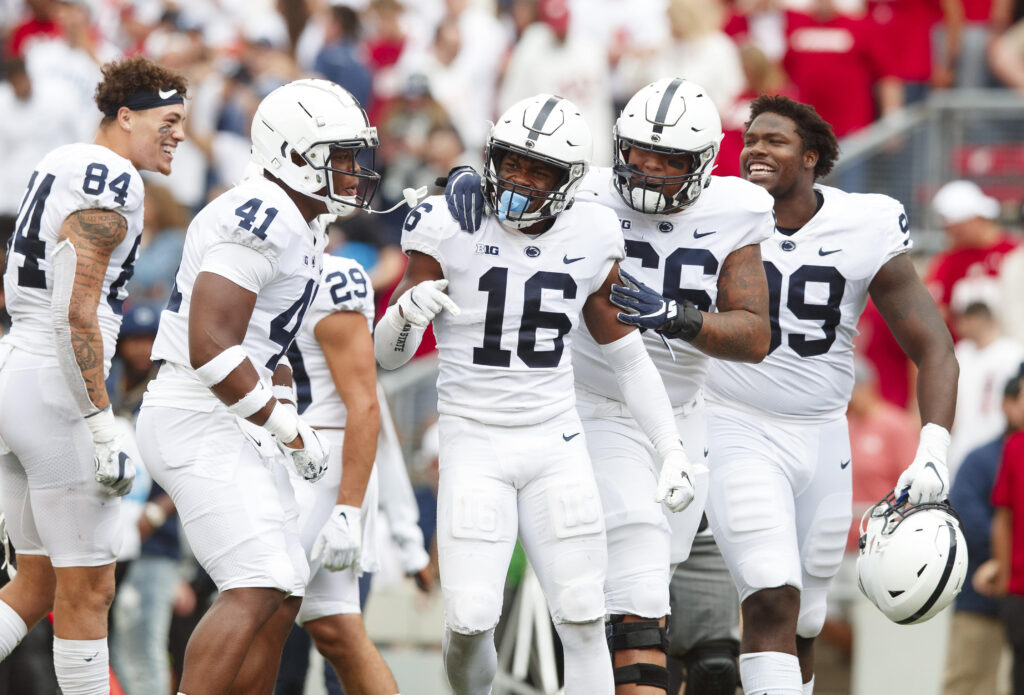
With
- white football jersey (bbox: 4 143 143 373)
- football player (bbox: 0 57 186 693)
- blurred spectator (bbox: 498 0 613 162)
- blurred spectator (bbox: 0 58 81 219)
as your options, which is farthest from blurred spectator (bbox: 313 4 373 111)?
white football jersey (bbox: 4 143 143 373)

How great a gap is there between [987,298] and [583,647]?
568 centimetres

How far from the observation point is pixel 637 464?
5.68 m

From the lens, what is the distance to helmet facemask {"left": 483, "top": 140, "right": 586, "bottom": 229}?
5262 millimetres

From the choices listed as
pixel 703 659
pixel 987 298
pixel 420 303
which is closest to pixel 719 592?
→ pixel 703 659

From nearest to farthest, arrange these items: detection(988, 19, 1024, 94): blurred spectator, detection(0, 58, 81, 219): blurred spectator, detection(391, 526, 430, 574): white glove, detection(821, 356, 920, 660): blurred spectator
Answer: detection(391, 526, 430, 574): white glove, detection(821, 356, 920, 660): blurred spectator, detection(0, 58, 81, 219): blurred spectator, detection(988, 19, 1024, 94): blurred spectator

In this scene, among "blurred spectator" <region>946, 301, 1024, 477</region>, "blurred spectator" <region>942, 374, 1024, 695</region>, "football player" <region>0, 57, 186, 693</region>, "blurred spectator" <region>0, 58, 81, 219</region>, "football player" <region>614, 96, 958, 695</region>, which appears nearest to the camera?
"football player" <region>0, 57, 186, 693</region>

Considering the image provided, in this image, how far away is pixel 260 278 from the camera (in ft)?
16.9

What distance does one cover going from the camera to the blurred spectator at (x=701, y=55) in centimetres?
1160

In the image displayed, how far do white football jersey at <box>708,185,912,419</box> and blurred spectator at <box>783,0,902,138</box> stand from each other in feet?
18.6

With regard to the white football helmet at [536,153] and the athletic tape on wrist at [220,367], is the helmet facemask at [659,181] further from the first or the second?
the athletic tape on wrist at [220,367]

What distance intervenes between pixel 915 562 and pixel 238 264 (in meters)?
2.57

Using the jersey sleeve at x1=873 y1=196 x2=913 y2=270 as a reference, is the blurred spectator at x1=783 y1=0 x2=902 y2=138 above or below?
above

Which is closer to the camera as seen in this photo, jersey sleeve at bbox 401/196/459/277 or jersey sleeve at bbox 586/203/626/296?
jersey sleeve at bbox 401/196/459/277

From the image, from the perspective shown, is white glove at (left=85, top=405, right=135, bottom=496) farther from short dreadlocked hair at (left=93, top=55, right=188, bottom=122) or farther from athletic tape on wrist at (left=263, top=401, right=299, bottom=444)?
short dreadlocked hair at (left=93, top=55, right=188, bottom=122)
